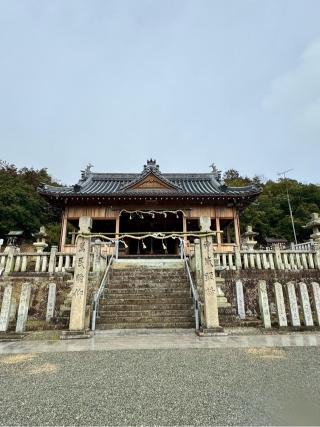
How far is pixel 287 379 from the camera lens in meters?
3.10

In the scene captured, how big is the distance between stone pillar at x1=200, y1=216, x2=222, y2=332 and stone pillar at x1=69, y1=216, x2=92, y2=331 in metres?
2.92

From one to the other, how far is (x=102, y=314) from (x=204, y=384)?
4630 mm

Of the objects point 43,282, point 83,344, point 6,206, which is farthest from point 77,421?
point 6,206

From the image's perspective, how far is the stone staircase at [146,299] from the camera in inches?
267

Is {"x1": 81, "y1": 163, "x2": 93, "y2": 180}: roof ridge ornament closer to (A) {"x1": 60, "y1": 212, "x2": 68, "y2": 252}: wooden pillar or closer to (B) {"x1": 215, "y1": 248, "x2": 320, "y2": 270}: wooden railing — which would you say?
(A) {"x1": 60, "y1": 212, "x2": 68, "y2": 252}: wooden pillar

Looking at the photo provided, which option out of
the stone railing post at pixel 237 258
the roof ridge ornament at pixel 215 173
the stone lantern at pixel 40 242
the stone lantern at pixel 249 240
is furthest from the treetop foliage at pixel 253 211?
the stone railing post at pixel 237 258

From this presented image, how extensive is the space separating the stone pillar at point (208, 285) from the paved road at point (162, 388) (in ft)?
5.58

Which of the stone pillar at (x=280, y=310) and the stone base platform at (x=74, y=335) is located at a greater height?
the stone pillar at (x=280, y=310)

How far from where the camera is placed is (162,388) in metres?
2.85

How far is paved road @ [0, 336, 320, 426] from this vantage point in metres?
2.25

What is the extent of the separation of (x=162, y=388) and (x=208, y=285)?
3.70 m

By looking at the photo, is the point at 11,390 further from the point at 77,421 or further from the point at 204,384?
the point at 204,384

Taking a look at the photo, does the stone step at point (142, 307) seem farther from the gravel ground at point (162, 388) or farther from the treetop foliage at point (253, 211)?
the treetop foliage at point (253, 211)

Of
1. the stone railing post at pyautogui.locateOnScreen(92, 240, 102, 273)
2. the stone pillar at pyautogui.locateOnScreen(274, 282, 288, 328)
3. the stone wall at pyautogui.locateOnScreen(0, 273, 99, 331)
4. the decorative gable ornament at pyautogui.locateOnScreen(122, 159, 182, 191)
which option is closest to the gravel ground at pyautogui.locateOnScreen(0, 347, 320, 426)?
the stone pillar at pyautogui.locateOnScreen(274, 282, 288, 328)
